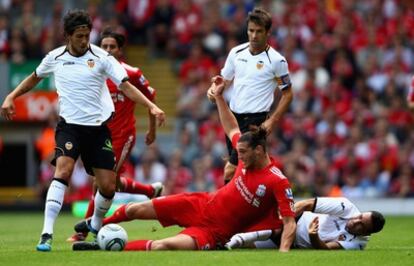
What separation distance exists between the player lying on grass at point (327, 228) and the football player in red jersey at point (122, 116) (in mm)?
2767

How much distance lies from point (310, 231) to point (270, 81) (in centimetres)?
236

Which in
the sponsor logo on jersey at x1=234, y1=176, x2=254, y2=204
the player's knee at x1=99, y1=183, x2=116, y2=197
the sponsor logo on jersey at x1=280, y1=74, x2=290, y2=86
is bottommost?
the player's knee at x1=99, y1=183, x2=116, y2=197

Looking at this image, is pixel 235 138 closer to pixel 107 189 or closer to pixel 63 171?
pixel 107 189

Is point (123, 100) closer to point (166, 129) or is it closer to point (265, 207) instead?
point (265, 207)

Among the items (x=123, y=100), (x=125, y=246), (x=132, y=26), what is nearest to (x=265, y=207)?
(x=125, y=246)

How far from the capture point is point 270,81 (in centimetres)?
1434

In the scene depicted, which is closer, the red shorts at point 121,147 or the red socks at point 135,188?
the red shorts at point 121,147

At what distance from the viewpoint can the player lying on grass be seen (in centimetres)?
1264

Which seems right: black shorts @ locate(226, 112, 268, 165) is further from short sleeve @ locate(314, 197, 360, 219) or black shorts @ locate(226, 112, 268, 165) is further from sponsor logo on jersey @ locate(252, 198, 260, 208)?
sponsor logo on jersey @ locate(252, 198, 260, 208)

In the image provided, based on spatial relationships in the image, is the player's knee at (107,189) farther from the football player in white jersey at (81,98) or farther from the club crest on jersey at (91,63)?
the club crest on jersey at (91,63)

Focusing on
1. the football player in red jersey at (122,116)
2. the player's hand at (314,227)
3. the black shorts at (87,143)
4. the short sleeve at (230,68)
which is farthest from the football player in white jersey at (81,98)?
the player's hand at (314,227)

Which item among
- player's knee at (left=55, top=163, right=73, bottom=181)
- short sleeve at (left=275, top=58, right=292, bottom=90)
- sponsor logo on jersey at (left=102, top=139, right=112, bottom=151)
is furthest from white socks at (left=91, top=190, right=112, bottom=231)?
short sleeve at (left=275, top=58, right=292, bottom=90)

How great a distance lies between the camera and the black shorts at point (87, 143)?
12719 millimetres

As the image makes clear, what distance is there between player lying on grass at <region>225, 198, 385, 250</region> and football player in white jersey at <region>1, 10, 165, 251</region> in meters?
1.74
